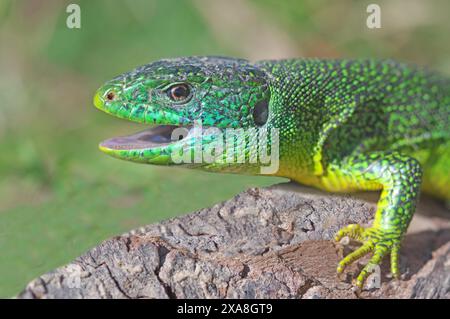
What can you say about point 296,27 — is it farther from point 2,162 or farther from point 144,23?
point 2,162

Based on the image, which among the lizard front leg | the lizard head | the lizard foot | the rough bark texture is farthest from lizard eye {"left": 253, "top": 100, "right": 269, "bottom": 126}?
the lizard foot

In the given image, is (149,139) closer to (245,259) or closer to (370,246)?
(245,259)

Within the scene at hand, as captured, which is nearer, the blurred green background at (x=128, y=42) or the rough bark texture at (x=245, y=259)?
the rough bark texture at (x=245, y=259)

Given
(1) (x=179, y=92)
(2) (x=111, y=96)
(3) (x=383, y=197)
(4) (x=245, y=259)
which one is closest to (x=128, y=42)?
(2) (x=111, y=96)

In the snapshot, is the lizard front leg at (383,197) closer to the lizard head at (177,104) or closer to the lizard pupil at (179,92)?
the lizard head at (177,104)

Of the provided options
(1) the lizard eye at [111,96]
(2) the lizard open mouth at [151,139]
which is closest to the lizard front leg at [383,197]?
(2) the lizard open mouth at [151,139]

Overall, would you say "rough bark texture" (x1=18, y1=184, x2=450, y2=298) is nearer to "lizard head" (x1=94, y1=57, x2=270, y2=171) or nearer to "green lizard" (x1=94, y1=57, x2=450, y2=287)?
"green lizard" (x1=94, y1=57, x2=450, y2=287)

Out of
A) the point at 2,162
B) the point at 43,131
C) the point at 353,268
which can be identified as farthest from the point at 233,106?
the point at 43,131
